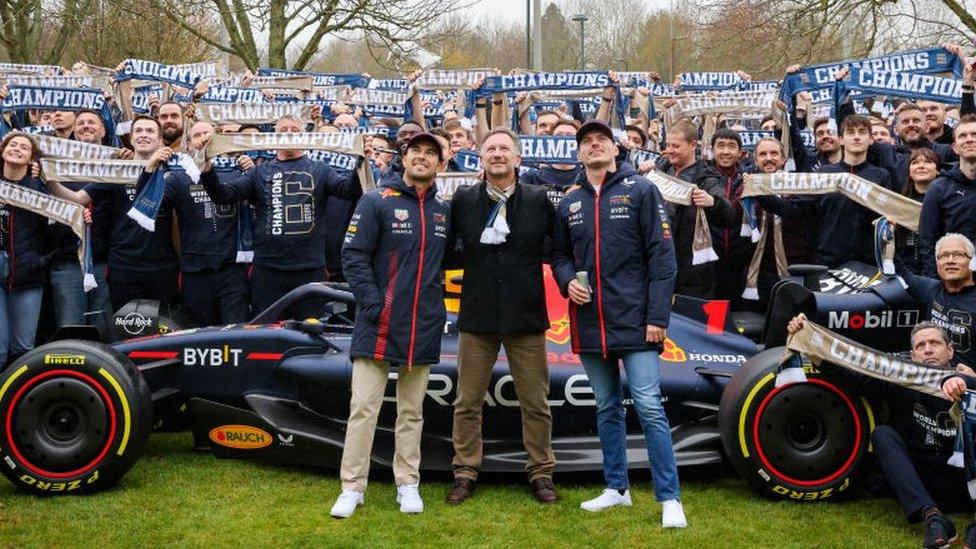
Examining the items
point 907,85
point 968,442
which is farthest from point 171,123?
point 968,442

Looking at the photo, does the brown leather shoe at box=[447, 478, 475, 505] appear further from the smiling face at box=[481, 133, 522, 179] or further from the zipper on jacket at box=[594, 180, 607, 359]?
the smiling face at box=[481, 133, 522, 179]

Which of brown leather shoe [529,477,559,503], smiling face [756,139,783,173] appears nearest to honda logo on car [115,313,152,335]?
brown leather shoe [529,477,559,503]

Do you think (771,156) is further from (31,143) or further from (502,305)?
(31,143)

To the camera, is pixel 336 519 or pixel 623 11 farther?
pixel 623 11

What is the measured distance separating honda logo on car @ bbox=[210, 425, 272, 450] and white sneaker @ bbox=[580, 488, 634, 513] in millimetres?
1903

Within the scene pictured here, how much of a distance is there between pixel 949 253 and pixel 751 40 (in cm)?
2052

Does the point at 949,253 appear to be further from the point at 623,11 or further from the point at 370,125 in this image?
the point at 623,11

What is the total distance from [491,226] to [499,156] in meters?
0.38

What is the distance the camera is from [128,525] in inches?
221

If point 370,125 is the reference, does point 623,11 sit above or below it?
above

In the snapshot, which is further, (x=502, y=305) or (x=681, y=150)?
(x=681, y=150)

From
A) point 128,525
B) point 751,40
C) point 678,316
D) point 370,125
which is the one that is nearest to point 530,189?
point 678,316

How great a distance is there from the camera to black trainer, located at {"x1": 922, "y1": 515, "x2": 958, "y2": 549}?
5168mm

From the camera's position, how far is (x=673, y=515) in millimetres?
5547
